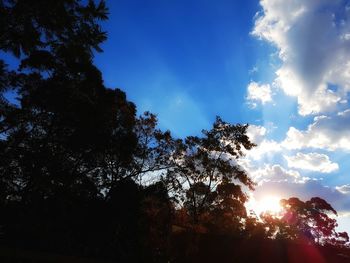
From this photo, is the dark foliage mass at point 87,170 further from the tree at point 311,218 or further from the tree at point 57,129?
the tree at point 311,218

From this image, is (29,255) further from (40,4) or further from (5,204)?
(40,4)

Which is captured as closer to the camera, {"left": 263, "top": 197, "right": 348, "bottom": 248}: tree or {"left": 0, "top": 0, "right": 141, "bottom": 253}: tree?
{"left": 0, "top": 0, "right": 141, "bottom": 253}: tree

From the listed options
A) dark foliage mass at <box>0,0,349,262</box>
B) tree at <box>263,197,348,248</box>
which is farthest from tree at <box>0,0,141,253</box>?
tree at <box>263,197,348,248</box>

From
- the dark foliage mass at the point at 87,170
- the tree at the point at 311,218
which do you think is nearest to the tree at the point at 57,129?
the dark foliage mass at the point at 87,170

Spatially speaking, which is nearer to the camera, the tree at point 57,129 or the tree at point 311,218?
the tree at point 57,129

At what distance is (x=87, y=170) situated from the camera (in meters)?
17.5

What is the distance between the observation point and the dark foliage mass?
1218 cm

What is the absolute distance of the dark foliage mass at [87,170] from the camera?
480 inches

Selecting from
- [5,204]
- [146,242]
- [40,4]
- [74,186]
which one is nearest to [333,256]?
[146,242]

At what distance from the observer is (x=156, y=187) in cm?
2186

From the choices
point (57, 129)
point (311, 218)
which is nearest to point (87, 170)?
point (57, 129)

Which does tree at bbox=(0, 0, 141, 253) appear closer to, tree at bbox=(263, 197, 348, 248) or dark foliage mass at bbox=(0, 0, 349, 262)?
dark foliage mass at bbox=(0, 0, 349, 262)

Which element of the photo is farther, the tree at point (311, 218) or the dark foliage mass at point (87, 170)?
the tree at point (311, 218)

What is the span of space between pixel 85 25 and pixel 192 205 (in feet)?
51.6
